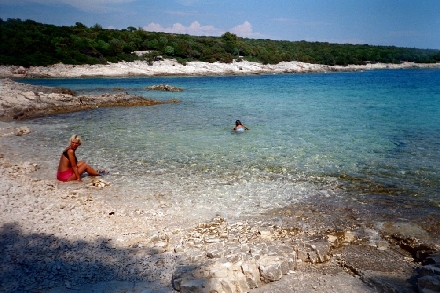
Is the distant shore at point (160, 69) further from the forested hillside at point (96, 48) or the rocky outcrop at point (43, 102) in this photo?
the rocky outcrop at point (43, 102)

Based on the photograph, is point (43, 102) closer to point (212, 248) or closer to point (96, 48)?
point (212, 248)

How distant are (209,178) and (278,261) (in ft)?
15.8

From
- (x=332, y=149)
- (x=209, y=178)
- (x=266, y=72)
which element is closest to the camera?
(x=209, y=178)

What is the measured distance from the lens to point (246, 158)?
11.7 meters

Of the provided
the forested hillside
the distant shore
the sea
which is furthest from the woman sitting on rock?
the forested hillside

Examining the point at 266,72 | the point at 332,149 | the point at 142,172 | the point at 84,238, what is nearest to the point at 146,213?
the point at 84,238

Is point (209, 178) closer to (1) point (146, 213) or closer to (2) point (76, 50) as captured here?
(1) point (146, 213)

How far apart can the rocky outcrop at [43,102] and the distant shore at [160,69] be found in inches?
1227

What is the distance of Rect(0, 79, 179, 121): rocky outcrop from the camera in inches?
825

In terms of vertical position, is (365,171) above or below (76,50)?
below

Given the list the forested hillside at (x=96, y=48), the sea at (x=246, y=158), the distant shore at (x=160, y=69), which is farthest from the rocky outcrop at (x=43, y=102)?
the forested hillside at (x=96, y=48)

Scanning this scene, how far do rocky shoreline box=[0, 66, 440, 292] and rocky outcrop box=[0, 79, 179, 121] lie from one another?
15.0 metres

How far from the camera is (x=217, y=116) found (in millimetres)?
21656

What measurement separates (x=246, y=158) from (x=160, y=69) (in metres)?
59.6
